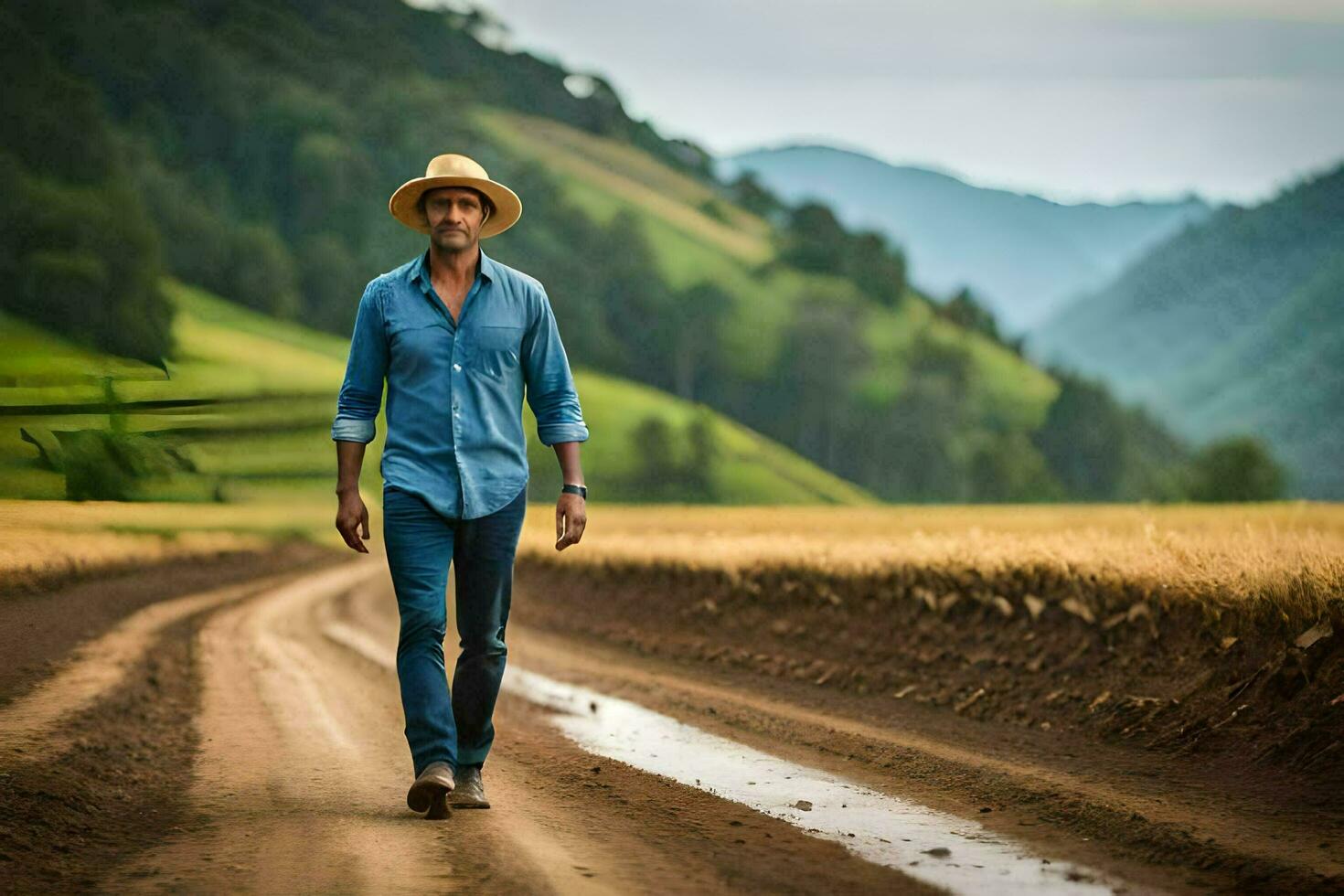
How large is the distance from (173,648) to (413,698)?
33.2 ft

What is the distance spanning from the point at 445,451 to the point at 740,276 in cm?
14180

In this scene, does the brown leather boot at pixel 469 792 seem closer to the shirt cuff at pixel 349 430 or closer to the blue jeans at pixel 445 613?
the blue jeans at pixel 445 613

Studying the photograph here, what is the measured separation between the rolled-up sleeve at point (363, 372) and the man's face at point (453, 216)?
0.42m

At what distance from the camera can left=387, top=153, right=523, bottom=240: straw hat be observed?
6.80m

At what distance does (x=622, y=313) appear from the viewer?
135625mm

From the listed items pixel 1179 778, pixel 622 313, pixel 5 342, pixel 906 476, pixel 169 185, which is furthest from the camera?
pixel 622 313

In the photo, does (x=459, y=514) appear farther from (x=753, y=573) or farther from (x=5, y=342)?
(x=753, y=573)

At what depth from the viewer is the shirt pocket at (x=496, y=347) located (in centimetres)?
687

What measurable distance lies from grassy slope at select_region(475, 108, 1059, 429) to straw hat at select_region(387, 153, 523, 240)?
128 meters

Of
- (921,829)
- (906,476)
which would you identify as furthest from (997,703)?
(906,476)

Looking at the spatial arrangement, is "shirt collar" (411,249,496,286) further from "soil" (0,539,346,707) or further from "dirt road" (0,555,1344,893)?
"soil" (0,539,346,707)

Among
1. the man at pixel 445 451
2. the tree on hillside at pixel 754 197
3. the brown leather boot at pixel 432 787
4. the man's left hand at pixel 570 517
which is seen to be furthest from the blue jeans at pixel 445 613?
the tree on hillside at pixel 754 197

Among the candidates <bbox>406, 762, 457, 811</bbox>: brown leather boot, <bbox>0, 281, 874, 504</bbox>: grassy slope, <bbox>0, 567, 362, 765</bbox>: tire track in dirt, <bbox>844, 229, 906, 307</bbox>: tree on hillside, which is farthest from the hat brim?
<bbox>844, 229, 906, 307</bbox>: tree on hillside

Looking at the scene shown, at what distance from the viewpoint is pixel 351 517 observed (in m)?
6.80
